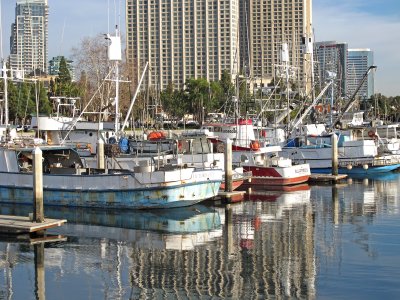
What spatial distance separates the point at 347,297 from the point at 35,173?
14180mm

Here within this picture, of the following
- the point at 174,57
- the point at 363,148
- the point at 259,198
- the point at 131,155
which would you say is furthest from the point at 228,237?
the point at 174,57

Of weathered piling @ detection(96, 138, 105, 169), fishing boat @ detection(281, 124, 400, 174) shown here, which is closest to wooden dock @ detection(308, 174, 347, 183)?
fishing boat @ detection(281, 124, 400, 174)

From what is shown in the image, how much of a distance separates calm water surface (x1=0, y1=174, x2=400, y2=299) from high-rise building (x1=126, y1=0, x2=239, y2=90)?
125 metres

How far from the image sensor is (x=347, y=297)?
1828cm

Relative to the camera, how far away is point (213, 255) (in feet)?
76.3

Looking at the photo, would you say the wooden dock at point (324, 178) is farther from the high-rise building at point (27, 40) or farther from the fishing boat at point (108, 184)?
the high-rise building at point (27, 40)

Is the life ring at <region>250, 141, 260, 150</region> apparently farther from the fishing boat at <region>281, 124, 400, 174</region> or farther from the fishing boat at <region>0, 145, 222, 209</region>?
the fishing boat at <region>0, 145, 222, 209</region>

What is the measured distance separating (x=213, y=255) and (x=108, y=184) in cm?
1092

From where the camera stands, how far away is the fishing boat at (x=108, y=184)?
3238cm

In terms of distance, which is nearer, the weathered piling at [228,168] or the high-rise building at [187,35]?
the weathered piling at [228,168]

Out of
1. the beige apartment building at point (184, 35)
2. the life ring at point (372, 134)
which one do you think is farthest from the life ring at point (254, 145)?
the beige apartment building at point (184, 35)

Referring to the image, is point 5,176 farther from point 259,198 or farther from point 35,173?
point 259,198

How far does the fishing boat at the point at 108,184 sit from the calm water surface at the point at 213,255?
0.60m

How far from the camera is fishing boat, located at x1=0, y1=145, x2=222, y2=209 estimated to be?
32.4 m
